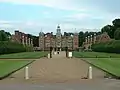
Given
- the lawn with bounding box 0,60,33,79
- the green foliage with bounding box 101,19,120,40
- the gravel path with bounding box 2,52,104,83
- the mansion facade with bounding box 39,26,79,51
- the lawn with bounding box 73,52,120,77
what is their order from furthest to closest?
1. the mansion facade with bounding box 39,26,79,51
2. the green foliage with bounding box 101,19,120,40
3. the lawn with bounding box 73,52,120,77
4. the lawn with bounding box 0,60,33,79
5. the gravel path with bounding box 2,52,104,83

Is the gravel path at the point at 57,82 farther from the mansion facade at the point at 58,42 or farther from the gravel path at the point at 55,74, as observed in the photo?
the mansion facade at the point at 58,42

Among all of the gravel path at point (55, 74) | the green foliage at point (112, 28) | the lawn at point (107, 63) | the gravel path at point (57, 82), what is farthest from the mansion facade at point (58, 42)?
the gravel path at point (57, 82)

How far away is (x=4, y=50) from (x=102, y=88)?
72.9 metres

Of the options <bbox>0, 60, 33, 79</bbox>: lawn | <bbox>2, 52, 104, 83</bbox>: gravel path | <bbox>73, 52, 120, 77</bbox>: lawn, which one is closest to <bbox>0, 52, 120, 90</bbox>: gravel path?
<bbox>2, 52, 104, 83</bbox>: gravel path

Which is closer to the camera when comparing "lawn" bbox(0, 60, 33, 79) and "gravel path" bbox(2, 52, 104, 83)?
"gravel path" bbox(2, 52, 104, 83)

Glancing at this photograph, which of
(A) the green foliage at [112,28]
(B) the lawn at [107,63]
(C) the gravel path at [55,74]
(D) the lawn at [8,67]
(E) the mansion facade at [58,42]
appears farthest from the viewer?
(E) the mansion facade at [58,42]

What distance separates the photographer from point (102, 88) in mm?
15539

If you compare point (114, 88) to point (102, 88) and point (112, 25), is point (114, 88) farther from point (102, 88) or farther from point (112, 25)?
point (112, 25)

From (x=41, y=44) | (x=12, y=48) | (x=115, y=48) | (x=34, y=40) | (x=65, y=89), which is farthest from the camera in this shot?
(x=34, y=40)

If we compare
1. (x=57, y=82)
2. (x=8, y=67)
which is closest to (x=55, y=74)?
(x=57, y=82)

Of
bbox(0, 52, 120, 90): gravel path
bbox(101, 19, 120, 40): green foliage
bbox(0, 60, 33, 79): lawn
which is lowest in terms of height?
bbox(0, 52, 120, 90): gravel path

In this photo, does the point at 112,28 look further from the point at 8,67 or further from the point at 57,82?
the point at 57,82

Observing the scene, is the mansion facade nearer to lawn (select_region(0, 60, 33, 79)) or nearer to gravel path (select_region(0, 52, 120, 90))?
lawn (select_region(0, 60, 33, 79))

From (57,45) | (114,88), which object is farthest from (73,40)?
(114,88)
